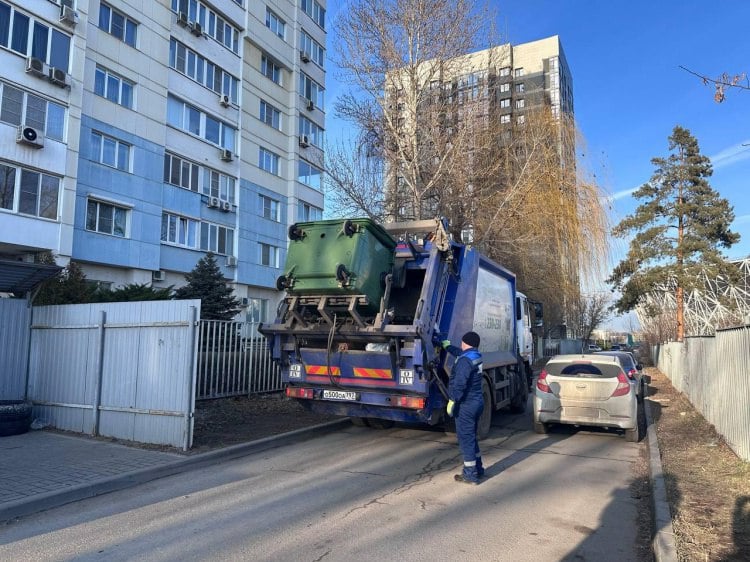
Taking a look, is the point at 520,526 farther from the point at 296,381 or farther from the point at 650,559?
the point at 296,381

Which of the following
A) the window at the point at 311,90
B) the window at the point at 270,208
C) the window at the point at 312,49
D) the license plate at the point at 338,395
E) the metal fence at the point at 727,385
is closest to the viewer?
the metal fence at the point at 727,385

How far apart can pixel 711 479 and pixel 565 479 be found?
1.68 m

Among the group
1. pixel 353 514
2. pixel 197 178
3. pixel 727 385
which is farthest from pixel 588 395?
pixel 197 178

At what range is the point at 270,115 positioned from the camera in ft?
106

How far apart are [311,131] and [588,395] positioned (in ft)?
97.5

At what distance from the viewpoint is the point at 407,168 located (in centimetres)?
1694

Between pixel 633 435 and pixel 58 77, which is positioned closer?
pixel 633 435

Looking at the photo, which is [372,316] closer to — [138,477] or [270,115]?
[138,477]

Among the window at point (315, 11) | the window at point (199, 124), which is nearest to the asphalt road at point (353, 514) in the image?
the window at point (199, 124)

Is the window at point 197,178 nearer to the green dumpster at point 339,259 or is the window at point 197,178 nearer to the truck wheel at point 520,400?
the green dumpster at point 339,259

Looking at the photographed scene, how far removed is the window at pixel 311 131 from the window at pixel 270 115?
1836 millimetres

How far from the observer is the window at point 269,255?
30.9 meters

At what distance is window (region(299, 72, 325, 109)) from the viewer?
3475 centimetres

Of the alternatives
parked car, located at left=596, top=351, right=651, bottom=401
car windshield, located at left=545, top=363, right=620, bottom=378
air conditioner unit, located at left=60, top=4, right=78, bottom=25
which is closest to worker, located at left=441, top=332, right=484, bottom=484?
car windshield, located at left=545, top=363, right=620, bottom=378
